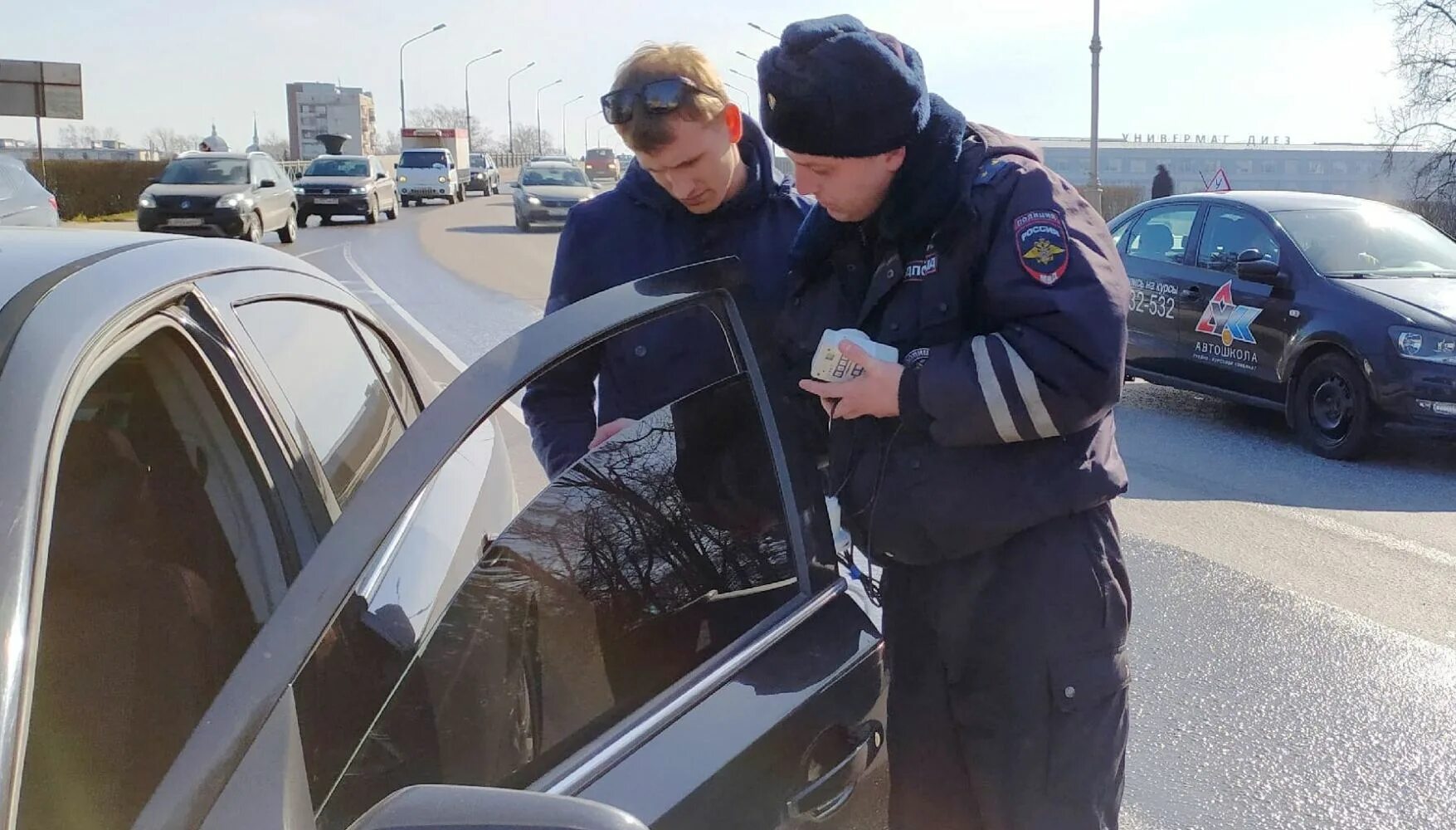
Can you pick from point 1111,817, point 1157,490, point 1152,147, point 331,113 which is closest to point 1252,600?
point 1157,490

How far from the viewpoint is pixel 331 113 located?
80625mm

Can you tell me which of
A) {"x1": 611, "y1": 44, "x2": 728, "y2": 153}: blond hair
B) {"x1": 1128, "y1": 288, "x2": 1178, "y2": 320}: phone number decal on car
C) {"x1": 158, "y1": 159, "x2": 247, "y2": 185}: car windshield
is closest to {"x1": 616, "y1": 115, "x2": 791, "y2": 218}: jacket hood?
{"x1": 611, "y1": 44, "x2": 728, "y2": 153}: blond hair

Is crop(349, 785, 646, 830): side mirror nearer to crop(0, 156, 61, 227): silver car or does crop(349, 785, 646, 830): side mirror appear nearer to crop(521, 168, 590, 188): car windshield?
crop(0, 156, 61, 227): silver car

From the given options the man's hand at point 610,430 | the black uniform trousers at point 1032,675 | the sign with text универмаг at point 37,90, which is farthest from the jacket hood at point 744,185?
the sign with text универмаг at point 37,90

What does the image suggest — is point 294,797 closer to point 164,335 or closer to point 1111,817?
point 164,335

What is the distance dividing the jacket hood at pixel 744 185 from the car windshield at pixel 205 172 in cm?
2104

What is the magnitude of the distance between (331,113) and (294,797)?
85846 millimetres

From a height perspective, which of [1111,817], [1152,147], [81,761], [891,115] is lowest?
[1111,817]

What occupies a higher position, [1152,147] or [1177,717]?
[1152,147]

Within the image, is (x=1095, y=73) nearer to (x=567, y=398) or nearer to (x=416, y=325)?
(x=416, y=325)

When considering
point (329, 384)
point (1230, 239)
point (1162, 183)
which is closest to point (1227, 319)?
point (1230, 239)

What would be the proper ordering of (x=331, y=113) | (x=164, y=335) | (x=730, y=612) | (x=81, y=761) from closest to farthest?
1. (x=81, y=761)
2. (x=164, y=335)
3. (x=730, y=612)
4. (x=331, y=113)

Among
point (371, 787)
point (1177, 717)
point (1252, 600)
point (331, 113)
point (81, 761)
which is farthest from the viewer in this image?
point (331, 113)

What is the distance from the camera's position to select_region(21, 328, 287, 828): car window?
5.28 ft
